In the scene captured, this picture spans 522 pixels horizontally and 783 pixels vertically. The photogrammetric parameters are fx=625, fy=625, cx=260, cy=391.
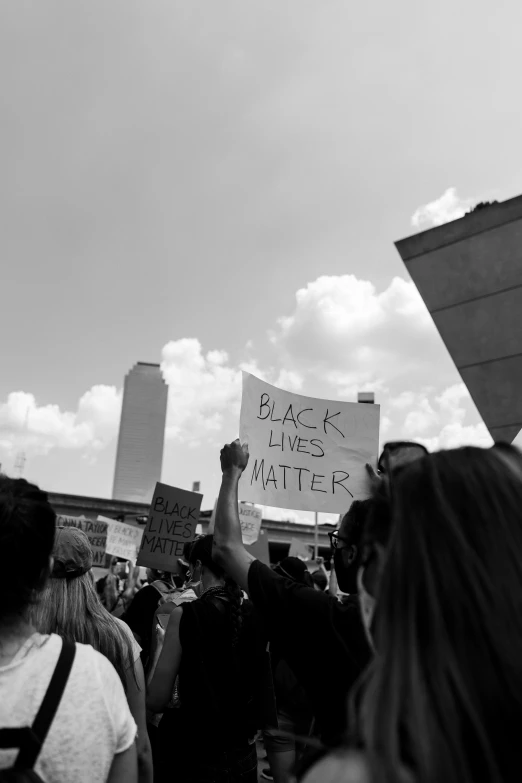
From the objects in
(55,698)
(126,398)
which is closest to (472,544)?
(55,698)

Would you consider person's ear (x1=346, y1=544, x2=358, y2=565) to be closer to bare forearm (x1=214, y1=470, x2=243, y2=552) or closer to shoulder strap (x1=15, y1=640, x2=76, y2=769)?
bare forearm (x1=214, y1=470, x2=243, y2=552)

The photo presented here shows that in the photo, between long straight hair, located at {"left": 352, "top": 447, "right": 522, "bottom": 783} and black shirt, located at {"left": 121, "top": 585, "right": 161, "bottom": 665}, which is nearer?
long straight hair, located at {"left": 352, "top": 447, "right": 522, "bottom": 783}

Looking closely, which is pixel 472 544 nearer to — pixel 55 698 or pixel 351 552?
pixel 55 698

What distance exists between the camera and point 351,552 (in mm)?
2398

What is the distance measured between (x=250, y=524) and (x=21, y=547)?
10408 millimetres

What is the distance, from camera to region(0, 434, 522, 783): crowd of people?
0.92 meters

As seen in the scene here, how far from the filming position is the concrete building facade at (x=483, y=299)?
5.33 meters

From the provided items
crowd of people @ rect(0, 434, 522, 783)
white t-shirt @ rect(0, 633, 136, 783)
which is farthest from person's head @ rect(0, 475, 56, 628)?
white t-shirt @ rect(0, 633, 136, 783)

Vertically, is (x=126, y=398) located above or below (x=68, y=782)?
above

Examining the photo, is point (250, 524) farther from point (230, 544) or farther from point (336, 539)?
point (230, 544)

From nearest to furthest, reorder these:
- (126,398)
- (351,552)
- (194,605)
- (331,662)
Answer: (331,662) → (351,552) → (194,605) → (126,398)

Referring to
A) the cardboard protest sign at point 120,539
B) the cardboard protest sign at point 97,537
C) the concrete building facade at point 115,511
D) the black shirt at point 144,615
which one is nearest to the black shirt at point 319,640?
the black shirt at point 144,615

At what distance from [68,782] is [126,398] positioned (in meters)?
125

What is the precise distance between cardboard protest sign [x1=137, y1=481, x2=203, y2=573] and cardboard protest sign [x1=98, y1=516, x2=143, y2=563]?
536 cm
